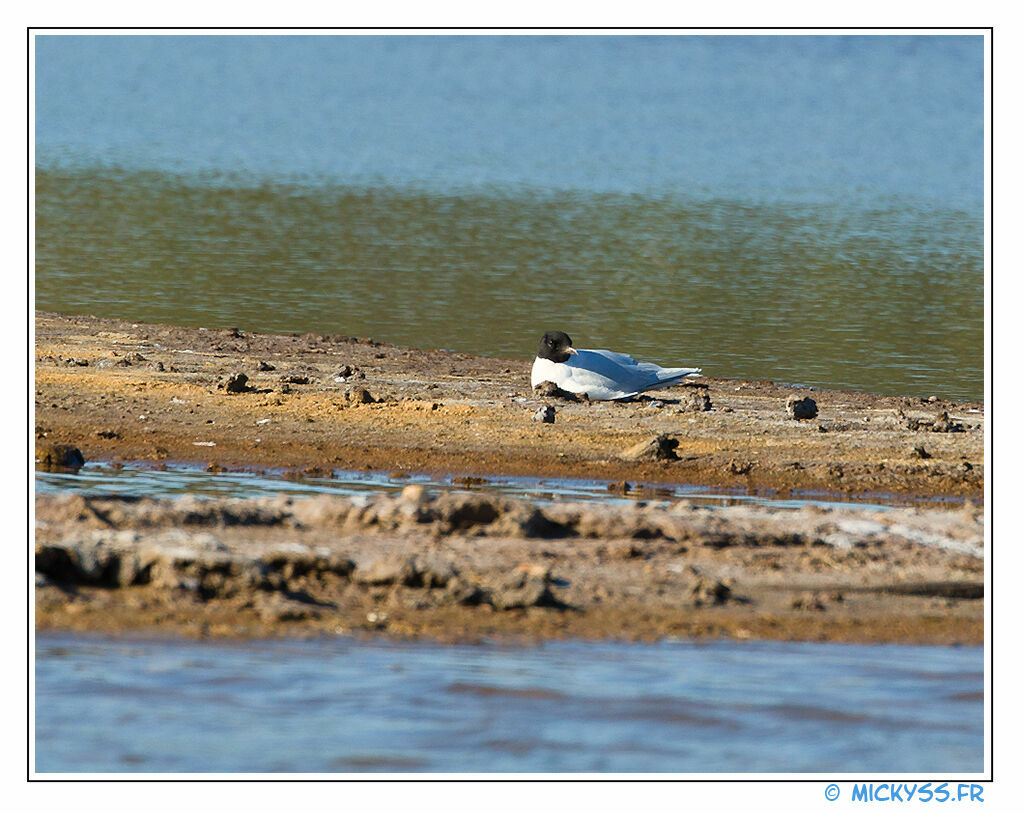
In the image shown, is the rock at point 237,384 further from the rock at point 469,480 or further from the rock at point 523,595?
the rock at point 523,595

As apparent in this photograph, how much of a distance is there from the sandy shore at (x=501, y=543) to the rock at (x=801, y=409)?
3.45 feet

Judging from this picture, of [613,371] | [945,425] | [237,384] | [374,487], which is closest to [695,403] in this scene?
[613,371]

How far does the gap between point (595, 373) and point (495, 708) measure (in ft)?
25.7

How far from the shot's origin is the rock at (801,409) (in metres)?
14.1

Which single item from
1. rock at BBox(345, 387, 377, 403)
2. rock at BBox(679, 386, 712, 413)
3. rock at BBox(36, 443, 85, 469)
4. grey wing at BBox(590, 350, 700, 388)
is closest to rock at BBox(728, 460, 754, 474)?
rock at BBox(679, 386, 712, 413)

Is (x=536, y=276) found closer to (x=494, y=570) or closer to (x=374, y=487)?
(x=374, y=487)

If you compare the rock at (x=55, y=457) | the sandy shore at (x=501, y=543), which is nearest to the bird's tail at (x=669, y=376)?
the sandy shore at (x=501, y=543)

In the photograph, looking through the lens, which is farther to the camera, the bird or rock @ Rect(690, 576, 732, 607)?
the bird

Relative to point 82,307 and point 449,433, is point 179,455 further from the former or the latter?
point 82,307

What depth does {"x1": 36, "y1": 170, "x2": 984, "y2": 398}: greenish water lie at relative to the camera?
66.5ft

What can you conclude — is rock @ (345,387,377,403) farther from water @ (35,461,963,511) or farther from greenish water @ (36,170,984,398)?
greenish water @ (36,170,984,398)

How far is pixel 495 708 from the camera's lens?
20.7 feet

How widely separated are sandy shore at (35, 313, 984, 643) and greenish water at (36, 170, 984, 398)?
19.7ft
